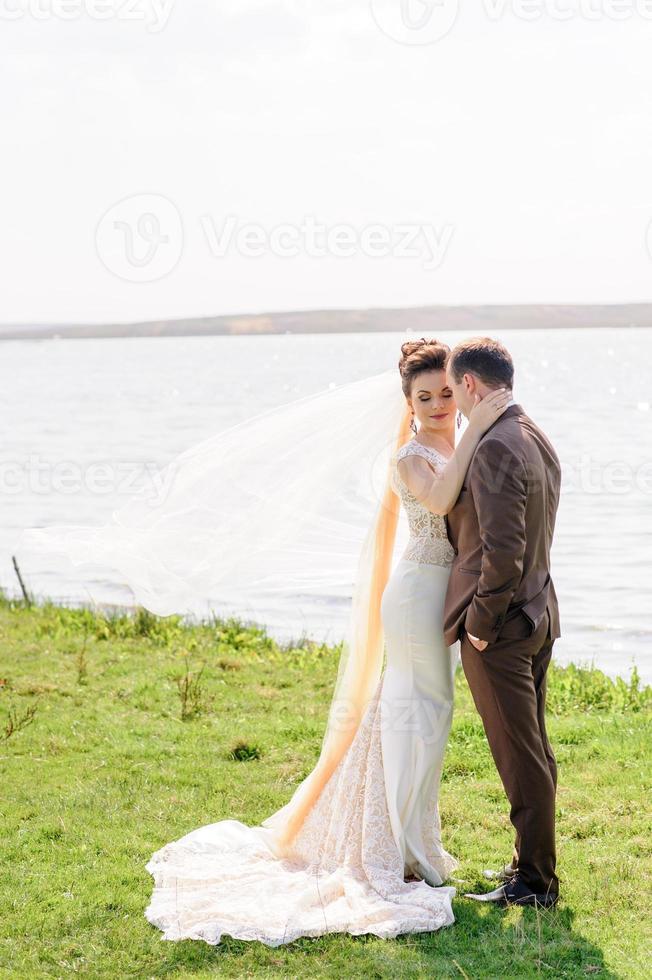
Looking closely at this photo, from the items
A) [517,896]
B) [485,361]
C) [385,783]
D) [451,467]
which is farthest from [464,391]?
[517,896]

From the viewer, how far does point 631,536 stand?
2203 cm

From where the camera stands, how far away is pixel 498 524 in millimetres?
4672

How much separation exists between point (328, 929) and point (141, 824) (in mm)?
1709

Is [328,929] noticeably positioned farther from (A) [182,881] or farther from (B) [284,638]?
(B) [284,638]

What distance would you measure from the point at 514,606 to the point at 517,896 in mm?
1442

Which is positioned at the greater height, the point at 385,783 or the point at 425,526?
the point at 425,526

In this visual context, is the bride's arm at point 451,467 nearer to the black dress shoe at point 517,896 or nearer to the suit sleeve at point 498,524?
the suit sleeve at point 498,524

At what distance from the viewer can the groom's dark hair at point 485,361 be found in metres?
4.85

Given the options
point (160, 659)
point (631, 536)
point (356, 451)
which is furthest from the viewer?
point (631, 536)

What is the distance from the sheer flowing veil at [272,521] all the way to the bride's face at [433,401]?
395mm

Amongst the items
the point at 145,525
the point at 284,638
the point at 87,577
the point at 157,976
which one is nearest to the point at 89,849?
the point at 157,976

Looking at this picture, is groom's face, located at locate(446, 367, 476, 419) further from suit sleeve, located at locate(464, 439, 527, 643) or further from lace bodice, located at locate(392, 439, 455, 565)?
lace bodice, located at locate(392, 439, 455, 565)

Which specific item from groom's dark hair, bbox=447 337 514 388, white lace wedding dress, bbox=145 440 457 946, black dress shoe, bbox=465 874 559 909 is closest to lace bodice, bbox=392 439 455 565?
white lace wedding dress, bbox=145 440 457 946

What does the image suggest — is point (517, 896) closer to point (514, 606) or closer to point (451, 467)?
point (514, 606)
